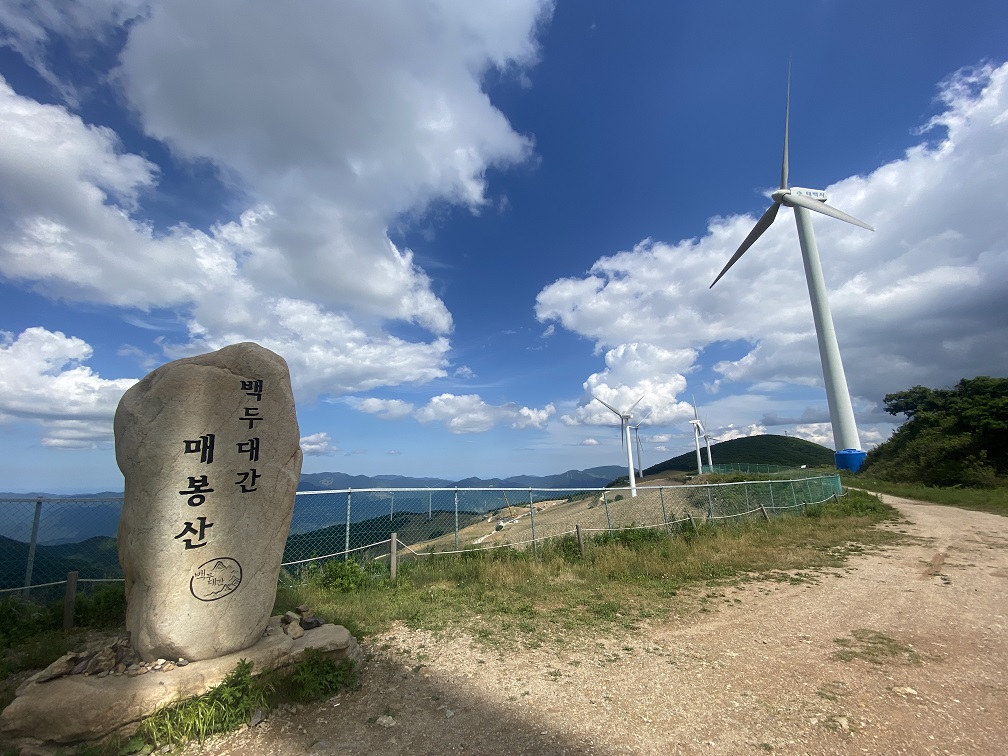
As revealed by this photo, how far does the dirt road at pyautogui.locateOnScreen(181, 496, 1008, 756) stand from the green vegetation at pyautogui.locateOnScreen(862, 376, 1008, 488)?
28.1m

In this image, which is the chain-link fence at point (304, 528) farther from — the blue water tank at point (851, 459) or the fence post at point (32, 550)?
the blue water tank at point (851, 459)

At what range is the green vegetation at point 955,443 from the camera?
27875 millimetres

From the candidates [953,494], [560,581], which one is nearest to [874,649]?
[560,581]

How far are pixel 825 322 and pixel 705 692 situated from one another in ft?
110

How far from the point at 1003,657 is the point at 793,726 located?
12.6 ft

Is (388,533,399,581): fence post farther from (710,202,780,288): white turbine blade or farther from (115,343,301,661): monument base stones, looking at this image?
(710,202,780,288): white turbine blade

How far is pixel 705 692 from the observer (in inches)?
196

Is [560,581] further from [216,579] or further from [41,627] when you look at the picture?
[41,627]

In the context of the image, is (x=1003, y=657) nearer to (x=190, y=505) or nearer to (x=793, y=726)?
(x=793, y=726)

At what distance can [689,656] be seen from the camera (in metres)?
5.97

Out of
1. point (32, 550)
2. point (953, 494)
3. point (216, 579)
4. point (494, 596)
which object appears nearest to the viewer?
point (216, 579)

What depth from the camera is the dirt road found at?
412cm

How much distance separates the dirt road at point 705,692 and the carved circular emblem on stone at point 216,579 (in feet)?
4.66

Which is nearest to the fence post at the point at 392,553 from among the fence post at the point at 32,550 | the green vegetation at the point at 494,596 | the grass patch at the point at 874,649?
the green vegetation at the point at 494,596
